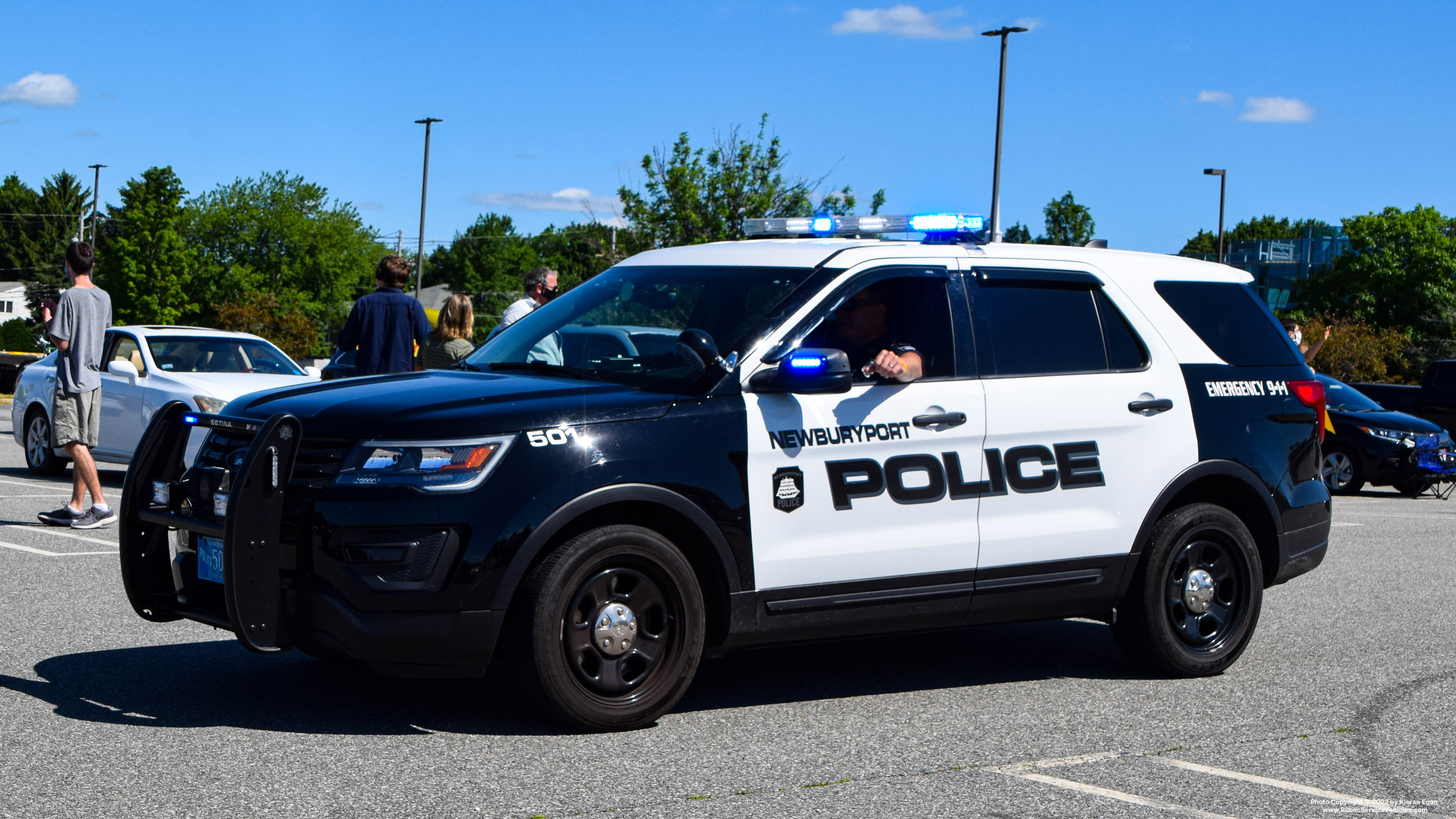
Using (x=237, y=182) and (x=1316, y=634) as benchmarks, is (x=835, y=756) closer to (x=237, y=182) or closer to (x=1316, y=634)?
(x=1316, y=634)

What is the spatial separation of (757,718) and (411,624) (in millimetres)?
1427

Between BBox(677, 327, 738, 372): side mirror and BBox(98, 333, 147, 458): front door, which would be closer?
BBox(677, 327, 738, 372): side mirror

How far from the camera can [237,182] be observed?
10519 cm

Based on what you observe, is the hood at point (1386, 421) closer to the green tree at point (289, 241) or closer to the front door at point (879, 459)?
the front door at point (879, 459)

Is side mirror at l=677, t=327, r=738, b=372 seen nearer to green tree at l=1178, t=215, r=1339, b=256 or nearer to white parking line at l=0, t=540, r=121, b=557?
white parking line at l=0, t=540, r=121, b=557

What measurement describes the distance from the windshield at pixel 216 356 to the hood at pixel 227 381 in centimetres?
12

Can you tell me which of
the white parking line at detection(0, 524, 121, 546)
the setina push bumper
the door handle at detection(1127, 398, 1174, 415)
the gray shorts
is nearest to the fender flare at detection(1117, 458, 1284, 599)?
the door handle at detection(1127, 398, 1174, 415)

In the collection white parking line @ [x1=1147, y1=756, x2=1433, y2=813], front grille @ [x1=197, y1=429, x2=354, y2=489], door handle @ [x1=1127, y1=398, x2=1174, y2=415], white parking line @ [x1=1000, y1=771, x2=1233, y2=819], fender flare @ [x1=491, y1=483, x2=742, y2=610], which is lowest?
white parking line @ [x1=1000, y1=771, x2=1233, y2=819]

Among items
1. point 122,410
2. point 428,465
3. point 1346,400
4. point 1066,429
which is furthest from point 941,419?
point 1346,400

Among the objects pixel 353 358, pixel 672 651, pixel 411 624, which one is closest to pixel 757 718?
pixel 672 651

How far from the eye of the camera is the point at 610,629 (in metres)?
5.40

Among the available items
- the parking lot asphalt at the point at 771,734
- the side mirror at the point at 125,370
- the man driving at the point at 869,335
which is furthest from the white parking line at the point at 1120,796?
the side mirror at the point at 125,370

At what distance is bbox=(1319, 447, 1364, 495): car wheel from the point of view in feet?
62.3

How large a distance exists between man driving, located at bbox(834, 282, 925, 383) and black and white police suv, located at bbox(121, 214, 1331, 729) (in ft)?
0.05
